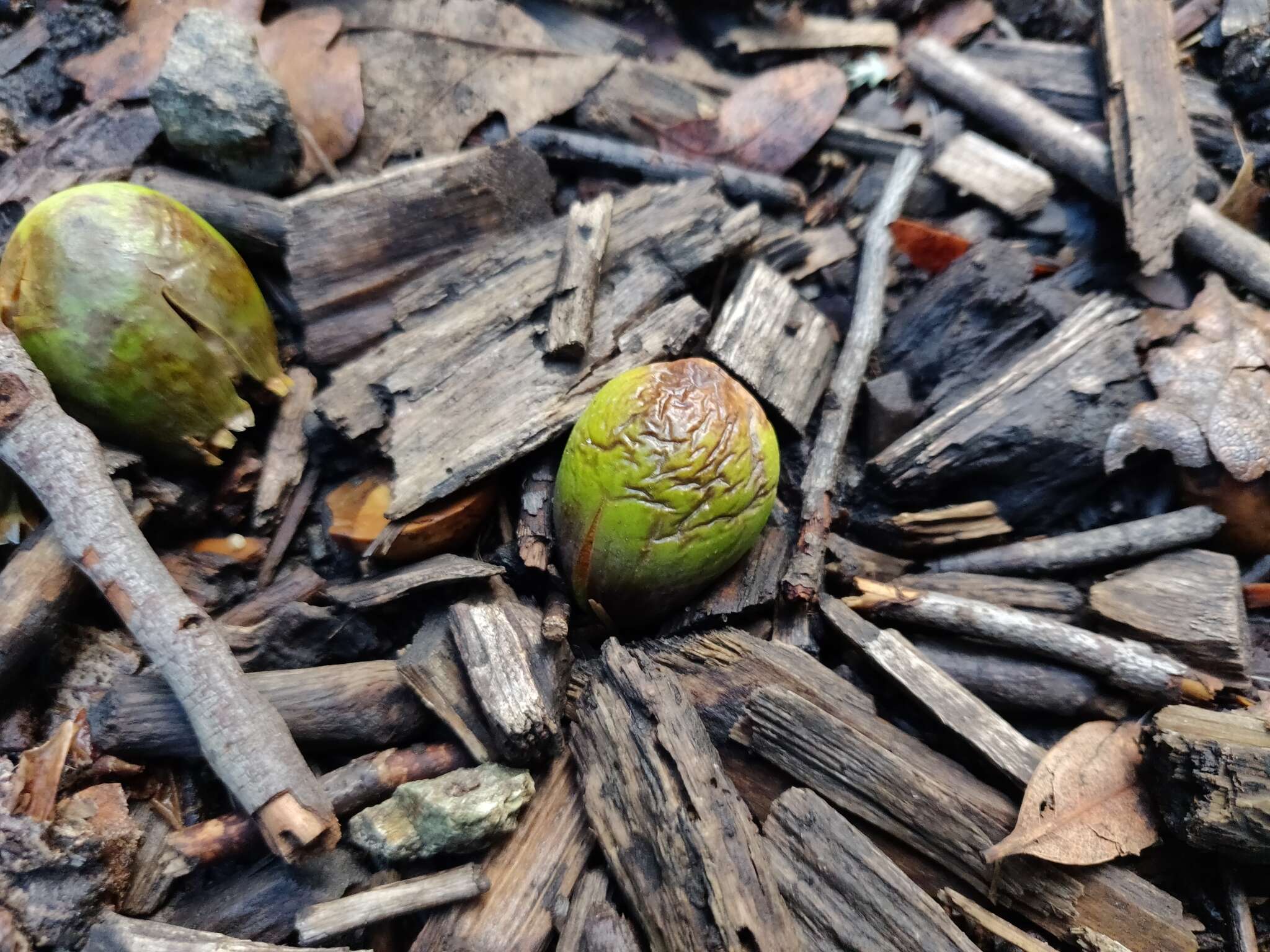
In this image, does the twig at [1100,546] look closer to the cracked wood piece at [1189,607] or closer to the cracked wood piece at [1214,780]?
the cracked wood piece at [1189,607]

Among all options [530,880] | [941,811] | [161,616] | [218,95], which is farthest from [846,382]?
[218,95]

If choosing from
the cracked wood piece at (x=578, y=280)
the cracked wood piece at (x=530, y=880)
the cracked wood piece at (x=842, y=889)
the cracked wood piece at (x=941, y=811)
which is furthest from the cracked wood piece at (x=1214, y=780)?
the cracked wood piece at (x=578, y=280)

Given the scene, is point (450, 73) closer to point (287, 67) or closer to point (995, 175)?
point (287, 67)

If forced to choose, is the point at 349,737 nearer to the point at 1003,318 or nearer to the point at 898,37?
the point at 1003,318

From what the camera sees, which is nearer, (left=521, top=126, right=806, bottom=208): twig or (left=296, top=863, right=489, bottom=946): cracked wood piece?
(left=296, top=863, right=489, bottom=946): cracked wood piece

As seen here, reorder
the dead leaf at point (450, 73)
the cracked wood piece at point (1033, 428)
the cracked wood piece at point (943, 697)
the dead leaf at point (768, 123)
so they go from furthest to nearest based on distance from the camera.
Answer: the dead leaf at point (768, 123)
the dead leaf at point (450, 73)
the cracked wood piece at point (1033, 428)
the cracked wood piece at point (943, 697)

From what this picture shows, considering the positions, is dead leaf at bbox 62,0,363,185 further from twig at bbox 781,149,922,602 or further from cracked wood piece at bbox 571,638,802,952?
cracked wood piece at bbox 571,638,802,952

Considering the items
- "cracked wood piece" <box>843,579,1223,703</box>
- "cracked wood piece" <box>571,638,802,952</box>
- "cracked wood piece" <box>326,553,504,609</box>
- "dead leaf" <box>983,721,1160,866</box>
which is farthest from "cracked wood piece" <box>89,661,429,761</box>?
"dead leaf" <box>983,721,1160,866</box>
